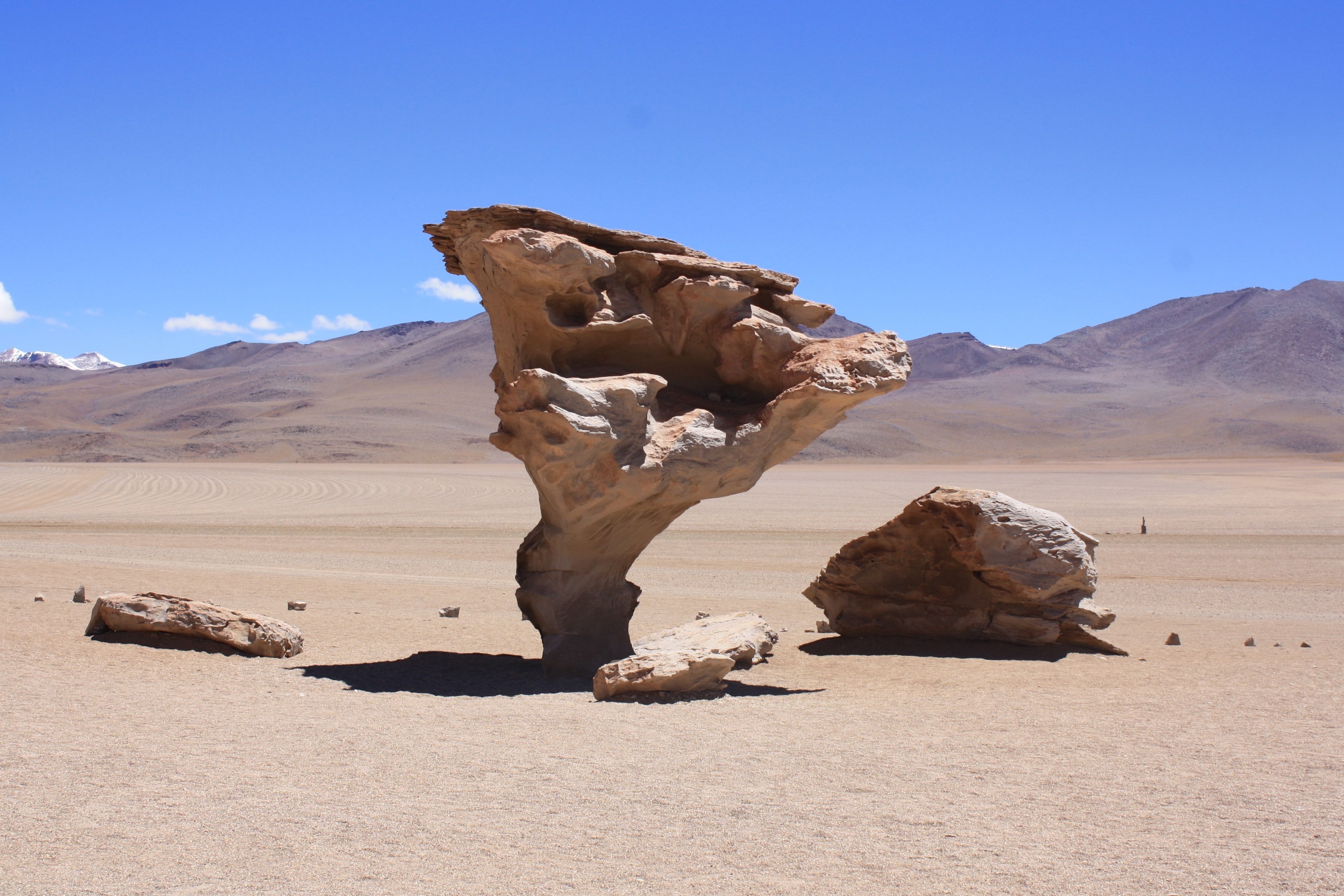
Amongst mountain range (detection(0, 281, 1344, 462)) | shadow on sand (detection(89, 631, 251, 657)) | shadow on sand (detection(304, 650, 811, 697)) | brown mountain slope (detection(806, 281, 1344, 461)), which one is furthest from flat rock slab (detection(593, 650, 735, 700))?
brown mountain slope (detection(806, 281, 1344, 461))

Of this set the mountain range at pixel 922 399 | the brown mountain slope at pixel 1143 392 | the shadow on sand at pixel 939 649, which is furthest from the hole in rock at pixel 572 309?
the brown mountain slope at pixel 1143 392

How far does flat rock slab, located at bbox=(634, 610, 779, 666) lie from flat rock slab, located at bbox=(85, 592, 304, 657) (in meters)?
3.15

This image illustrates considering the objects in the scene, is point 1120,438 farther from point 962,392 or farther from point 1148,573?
point 1148,573

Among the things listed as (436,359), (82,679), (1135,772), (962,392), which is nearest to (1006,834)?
(1135,772)

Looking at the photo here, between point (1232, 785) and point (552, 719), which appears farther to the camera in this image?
point (552, 719)

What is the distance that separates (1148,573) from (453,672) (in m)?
12.9

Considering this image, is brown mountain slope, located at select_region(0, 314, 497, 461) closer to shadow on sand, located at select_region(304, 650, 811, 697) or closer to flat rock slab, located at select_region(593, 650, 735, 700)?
shadow on sand, located at select_region(304, 650, 811, 697)

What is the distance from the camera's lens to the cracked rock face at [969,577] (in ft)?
32.5

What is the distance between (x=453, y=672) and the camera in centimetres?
887

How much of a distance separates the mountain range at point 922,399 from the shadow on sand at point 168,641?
220 ft

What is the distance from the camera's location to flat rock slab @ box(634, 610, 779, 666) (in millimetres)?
8867

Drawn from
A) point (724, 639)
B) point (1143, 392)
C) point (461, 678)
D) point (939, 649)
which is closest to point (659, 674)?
point (724, 639)

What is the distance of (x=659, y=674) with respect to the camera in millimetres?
7488

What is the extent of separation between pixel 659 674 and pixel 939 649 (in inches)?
151
